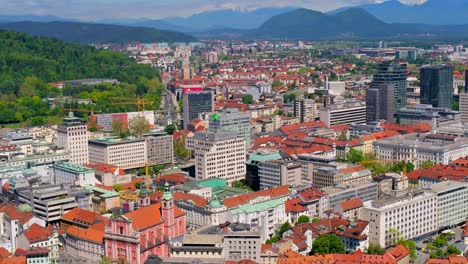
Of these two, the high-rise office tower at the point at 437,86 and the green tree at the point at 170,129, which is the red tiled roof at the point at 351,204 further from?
the high-rise office tower at the point at 437,86

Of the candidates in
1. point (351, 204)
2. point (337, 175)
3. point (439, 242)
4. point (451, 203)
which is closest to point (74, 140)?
point (337, 175)

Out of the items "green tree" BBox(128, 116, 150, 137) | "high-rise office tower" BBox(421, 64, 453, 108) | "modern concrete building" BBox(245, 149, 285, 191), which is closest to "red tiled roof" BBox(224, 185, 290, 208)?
"modern concrete building" BBox(245, 149, 285, 191)

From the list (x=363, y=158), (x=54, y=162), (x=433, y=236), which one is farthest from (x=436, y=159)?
(x=54, y=162)

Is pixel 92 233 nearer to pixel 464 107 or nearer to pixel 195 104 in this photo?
pixel 195 104

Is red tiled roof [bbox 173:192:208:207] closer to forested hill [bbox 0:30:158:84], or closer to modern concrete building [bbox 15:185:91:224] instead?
modern concrete building [bbox 15:185:91:224]

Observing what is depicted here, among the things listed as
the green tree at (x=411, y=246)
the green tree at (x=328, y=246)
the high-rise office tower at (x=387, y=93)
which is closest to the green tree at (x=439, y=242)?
the green tree at (x=411, y=246)

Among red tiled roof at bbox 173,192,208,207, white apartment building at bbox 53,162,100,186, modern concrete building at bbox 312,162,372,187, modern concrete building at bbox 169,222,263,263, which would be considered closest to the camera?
modern concrete building at bbox 169,222,263,263

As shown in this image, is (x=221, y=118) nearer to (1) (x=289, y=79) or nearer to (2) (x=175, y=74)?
(1) (x=289, y=79)
